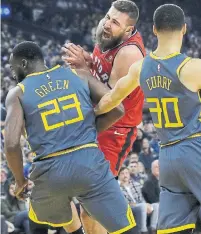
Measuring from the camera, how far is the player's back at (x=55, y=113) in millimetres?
5172

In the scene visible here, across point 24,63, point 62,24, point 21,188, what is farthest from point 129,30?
point 62,24

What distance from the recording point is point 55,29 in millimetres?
27797

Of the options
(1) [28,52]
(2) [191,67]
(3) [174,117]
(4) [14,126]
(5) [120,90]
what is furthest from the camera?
(1) [28,52]

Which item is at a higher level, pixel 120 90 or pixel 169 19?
pixel 169 19

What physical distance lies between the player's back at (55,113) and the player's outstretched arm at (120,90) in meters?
0.15

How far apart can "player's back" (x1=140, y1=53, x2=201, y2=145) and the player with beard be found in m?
1.02

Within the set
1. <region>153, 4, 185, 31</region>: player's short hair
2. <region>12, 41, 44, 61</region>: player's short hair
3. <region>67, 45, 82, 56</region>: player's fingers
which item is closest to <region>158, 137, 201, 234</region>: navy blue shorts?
<region>153, 4, 185, 31</region>: player's short hair

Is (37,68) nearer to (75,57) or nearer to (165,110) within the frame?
(75,57)

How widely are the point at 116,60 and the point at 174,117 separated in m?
1.35

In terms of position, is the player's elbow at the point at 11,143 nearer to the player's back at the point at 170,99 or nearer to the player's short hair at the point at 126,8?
the player's back at the point at 170,99

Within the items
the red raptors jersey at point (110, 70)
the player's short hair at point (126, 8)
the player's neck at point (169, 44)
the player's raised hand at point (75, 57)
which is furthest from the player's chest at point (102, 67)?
the player's neck at point (169, 44)

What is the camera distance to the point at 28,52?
539 cm

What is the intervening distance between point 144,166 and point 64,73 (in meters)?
7.61

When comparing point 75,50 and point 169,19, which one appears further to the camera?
point 75,50
